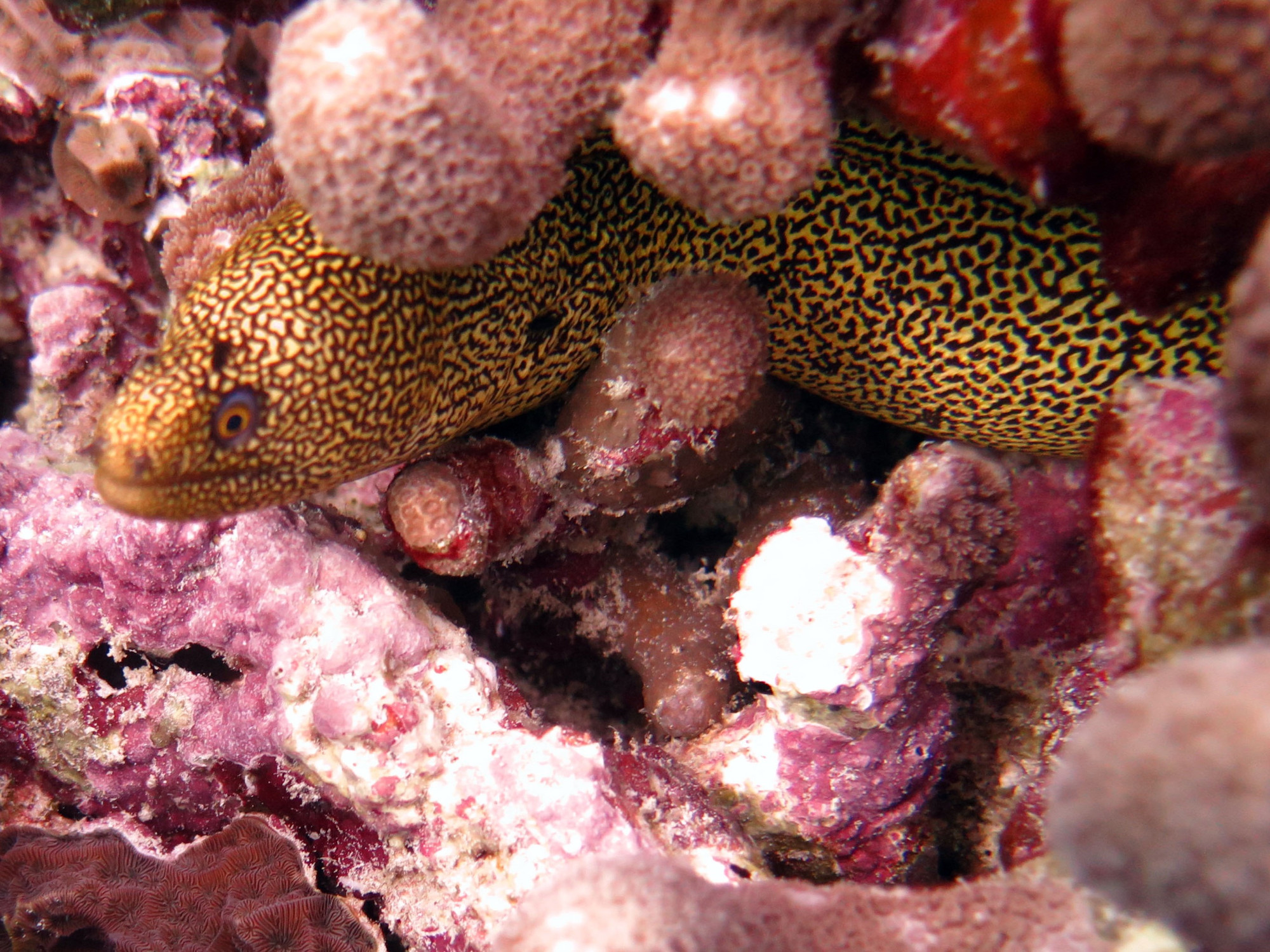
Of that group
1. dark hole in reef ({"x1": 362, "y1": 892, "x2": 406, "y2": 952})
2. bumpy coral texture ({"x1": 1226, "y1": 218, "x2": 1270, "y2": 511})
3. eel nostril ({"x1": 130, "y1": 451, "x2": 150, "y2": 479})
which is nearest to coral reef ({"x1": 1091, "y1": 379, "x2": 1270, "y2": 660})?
bumpy coral texture ({"x1": 1226, "y1": 218, "x2": 1270, "y2": 511})

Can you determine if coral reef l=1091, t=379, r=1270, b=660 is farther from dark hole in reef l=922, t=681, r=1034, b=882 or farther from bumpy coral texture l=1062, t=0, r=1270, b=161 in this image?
dark hole in reef l=922, t=681, r=1034, b=882

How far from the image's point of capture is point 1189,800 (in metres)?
1.01

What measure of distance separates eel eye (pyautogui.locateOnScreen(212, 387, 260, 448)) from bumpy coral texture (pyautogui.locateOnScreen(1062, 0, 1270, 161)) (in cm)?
215

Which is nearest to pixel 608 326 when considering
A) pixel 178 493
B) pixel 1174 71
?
pixel 178 493

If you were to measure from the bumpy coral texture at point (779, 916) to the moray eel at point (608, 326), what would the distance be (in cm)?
150

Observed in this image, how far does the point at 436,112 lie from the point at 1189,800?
1885 mm

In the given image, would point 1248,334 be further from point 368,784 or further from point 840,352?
point 368,784

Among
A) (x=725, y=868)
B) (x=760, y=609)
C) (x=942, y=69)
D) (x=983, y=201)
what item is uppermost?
(x=942, y=69)

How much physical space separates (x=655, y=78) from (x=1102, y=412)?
1.54m

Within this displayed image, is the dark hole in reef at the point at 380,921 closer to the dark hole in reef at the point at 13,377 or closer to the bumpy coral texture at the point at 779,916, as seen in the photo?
the bumpy coral texture at the point at 779,916

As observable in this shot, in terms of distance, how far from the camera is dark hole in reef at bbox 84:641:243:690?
9.23ft

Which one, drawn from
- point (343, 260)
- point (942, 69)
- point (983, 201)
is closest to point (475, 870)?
point (343, 260)

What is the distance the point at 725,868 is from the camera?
2439 millimetres

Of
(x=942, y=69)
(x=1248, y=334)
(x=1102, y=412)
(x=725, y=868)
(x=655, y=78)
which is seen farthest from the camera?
(x=725, y=868)
